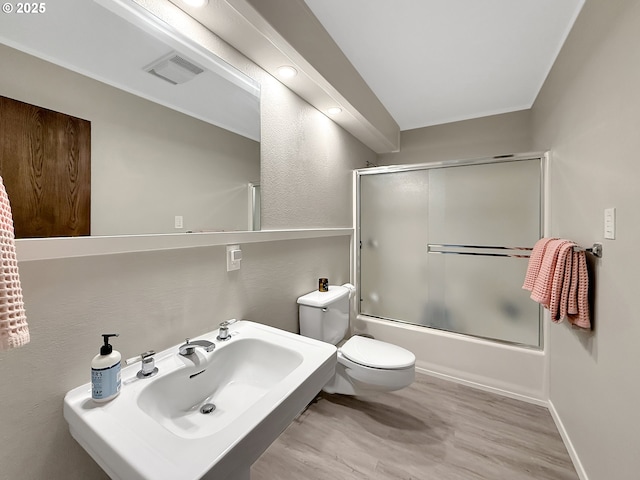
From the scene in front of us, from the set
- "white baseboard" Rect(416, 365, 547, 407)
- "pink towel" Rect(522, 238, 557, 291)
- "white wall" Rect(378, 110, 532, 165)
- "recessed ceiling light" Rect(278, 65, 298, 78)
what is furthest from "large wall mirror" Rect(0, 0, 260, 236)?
"white wall" Rect(378, 110, 532, 165)

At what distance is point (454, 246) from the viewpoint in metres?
2.30

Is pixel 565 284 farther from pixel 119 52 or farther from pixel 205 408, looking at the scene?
pixel 119 52

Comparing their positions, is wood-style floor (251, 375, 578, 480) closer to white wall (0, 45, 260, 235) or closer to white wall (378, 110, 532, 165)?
white wall (0, 45, 260, 235)

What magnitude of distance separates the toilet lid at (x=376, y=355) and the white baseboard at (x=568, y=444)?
90cm

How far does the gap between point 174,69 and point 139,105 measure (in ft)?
0.76

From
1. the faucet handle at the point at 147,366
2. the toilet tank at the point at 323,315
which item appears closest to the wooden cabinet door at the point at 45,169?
the faucet handle at the point at 147,366

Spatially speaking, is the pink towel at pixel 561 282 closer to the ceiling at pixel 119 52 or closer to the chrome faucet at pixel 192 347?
the chrome faucet at pixel 192 347

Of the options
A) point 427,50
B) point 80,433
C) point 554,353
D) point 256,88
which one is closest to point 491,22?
point 427,50

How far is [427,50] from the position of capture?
177 cm

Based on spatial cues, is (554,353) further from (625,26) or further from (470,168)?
(625,26)

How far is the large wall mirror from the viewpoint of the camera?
2.48 feet

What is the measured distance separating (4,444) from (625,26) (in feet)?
7.88

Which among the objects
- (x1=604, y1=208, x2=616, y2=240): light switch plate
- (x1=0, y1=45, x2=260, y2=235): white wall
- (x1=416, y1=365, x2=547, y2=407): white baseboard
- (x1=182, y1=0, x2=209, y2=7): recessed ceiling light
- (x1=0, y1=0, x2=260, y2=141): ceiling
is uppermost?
(x1=182, y1=0, x2=209, y2=7): recessed ceiling light

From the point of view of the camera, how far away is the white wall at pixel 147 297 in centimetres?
75
